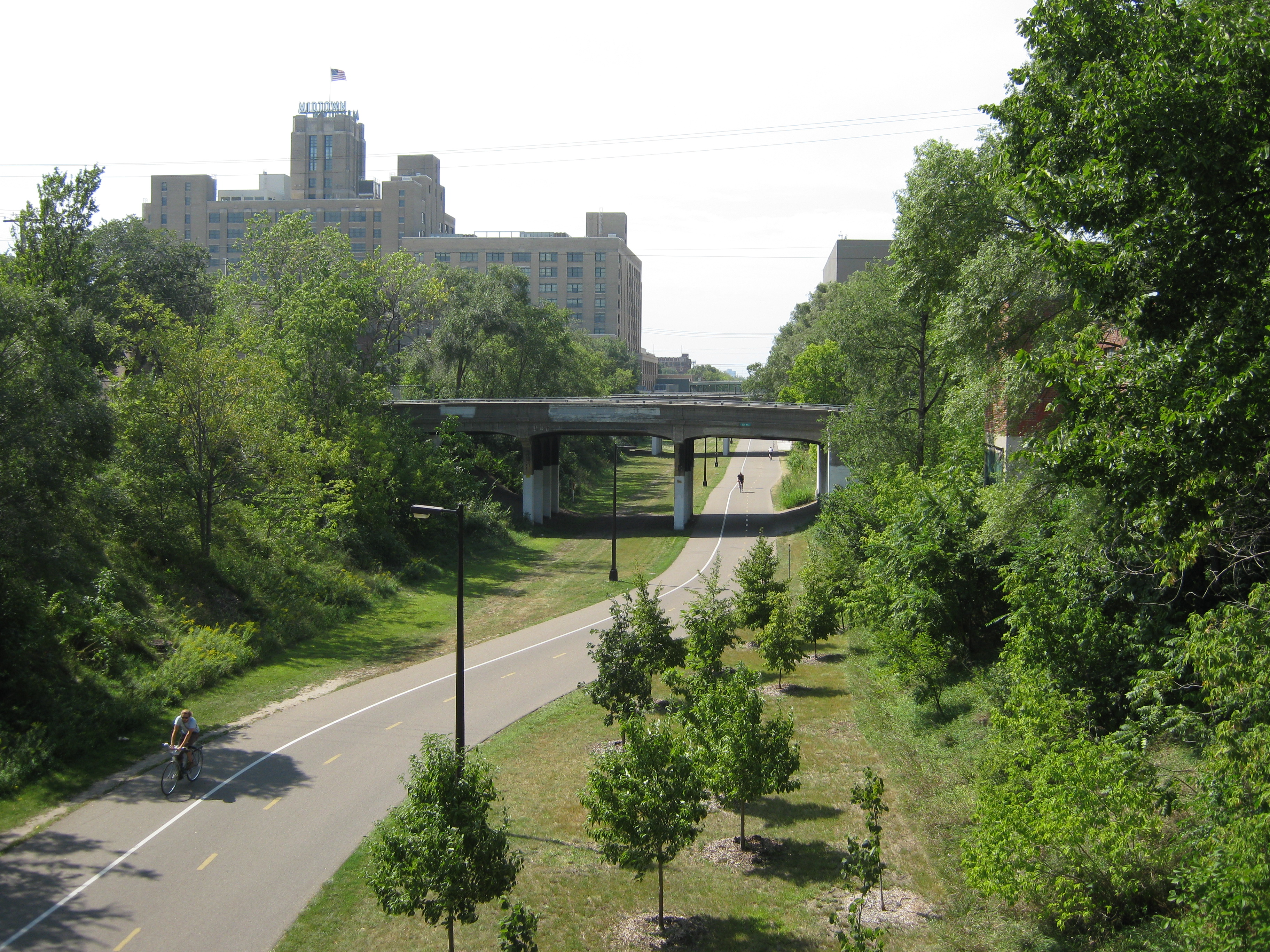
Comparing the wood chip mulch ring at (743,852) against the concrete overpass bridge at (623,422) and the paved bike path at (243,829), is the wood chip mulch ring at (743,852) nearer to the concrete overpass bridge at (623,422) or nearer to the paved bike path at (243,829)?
the paved bike path at (243,829)

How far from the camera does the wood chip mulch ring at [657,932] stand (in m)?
11.9

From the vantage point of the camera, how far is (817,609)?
1075 inches

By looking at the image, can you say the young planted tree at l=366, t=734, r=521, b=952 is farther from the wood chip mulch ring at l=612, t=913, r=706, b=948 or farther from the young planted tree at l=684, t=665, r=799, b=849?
the young planted tree at l=684, t=665, r=799, b=849

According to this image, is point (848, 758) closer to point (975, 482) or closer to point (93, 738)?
point (975, 482)

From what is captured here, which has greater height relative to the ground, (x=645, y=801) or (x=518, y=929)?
(x=645, y=801)

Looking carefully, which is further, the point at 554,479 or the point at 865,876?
the point at 554,479

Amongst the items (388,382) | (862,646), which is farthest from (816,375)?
(862,646)

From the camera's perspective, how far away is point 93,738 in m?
18.4

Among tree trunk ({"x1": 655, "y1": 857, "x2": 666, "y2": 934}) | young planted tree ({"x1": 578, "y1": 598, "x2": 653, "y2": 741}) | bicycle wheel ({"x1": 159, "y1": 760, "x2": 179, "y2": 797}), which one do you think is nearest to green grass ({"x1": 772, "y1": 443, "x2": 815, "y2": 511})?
young planted tree ({"x1": 578, "y1": 598, "x2": 653, "y2": 741})

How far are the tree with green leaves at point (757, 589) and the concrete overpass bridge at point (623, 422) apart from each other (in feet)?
79.2

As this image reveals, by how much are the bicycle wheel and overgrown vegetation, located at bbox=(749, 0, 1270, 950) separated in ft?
44.3

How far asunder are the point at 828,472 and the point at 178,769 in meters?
40.9

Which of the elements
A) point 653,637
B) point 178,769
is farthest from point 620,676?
point 178,769

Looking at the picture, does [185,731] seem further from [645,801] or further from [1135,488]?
[1135,488]
